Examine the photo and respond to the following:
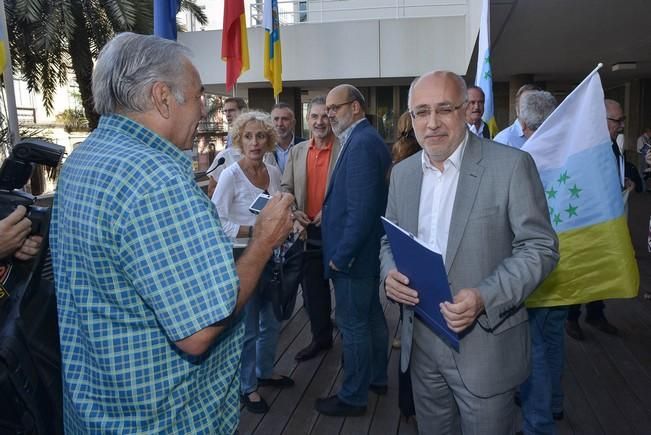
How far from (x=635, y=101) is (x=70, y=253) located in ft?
67.0

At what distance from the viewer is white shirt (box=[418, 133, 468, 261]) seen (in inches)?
74.4

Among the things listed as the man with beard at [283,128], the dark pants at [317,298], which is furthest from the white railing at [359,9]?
the dark pants at [317,298]

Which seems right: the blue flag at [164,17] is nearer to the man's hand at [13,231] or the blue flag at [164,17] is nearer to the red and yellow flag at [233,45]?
the red and yellow flag at [233,45]

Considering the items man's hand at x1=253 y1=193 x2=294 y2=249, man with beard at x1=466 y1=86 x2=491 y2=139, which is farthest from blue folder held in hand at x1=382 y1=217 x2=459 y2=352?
man with beard at x1=466 y1=86 x2=491 y2=139

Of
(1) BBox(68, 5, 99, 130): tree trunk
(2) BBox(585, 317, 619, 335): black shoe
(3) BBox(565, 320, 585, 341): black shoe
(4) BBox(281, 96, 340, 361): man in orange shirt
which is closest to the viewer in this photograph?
(4) BBox(281, 96, 340, 361): man in orange shirt

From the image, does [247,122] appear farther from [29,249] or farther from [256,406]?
[29,249]

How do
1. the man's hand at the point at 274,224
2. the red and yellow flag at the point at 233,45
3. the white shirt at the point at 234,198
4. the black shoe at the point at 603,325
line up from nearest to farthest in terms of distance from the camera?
the man's hand at the point at 274,224 < the white shirt at the point at 234,198 < the black shoe at the point at 603,325 < the red and yellow flag at the point at 233,45

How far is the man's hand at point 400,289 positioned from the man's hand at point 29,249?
3.83ft

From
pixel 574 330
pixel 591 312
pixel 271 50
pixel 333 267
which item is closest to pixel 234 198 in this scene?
pixel 333 267

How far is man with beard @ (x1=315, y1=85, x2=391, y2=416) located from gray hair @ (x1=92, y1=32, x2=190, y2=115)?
1.63 metres

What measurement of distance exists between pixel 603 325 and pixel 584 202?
2.32 m

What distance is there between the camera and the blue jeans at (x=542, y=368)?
2.52 m

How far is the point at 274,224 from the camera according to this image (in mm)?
1463

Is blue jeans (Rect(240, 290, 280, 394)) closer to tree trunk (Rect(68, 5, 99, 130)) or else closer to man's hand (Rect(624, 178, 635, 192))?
man's hand (Rect(624, 178, 635, 192))
